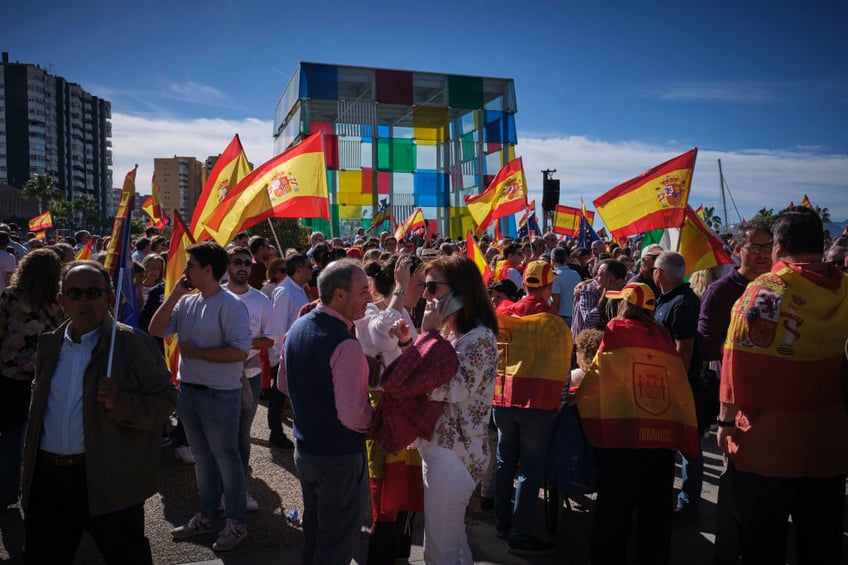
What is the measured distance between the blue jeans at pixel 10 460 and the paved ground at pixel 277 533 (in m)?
0.19

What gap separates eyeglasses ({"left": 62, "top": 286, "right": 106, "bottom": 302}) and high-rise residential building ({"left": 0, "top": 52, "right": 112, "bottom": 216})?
130 metres

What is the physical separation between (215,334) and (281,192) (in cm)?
269

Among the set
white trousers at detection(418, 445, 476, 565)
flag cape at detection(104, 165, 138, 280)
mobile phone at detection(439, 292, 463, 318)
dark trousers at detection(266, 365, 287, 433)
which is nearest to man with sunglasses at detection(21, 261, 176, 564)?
flag cape at detection(104, 165, 138, 280)

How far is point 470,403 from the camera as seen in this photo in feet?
11.0

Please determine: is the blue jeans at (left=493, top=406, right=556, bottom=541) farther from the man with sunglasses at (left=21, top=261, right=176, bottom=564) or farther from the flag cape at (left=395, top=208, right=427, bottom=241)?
the flag cape at (left=395, top=208, right=427, bottom=241)

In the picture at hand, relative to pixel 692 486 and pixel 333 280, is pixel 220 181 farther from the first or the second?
pixel 692 486

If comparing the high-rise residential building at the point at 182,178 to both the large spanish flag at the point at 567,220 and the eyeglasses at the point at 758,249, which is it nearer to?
the large spanish flag at the point at 567,220

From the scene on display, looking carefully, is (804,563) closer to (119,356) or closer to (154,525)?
(119,356)

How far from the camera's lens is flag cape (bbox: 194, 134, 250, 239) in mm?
6609

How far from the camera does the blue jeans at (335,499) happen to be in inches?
124

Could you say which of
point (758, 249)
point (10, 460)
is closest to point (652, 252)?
point (758, 249)

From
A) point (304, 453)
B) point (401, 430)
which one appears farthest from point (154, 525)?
point (401, 430)

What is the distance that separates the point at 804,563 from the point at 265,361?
5.49 meters

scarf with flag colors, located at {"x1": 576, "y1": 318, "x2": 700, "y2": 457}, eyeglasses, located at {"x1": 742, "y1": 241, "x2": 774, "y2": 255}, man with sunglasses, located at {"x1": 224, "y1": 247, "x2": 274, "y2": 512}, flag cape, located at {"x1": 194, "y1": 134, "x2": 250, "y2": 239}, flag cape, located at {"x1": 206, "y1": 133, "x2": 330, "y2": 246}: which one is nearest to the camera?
scarf with flag colors, located at {"x1": 576, "y1": 318, "x2": 700, "y2": 457}
